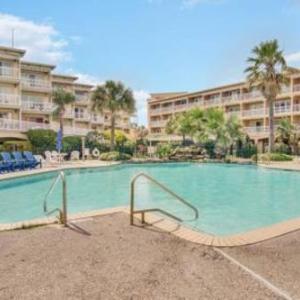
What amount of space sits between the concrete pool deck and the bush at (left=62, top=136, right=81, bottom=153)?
3110 cm

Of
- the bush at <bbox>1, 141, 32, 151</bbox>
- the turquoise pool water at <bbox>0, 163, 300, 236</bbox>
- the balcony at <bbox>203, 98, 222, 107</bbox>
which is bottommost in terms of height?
the turquoise pool water at <bbox>0, 163, 300, 236</bbox>

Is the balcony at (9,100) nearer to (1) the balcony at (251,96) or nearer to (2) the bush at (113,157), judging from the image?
(2) the bush at (113,157)

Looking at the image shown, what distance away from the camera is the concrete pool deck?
12.6ft

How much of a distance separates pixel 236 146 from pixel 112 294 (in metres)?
36.5

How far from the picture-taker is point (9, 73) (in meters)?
38.8

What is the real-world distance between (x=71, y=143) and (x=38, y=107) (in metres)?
8.59

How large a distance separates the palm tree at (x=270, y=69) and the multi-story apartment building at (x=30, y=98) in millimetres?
16407

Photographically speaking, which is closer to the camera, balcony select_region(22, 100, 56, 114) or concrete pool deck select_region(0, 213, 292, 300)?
concrete pool deck select_region(0, 213, 292, 300)

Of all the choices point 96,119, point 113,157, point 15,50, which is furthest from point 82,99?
point 113,157

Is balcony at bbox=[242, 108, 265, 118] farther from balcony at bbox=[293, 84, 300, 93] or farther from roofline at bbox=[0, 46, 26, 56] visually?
roofline at bbox=[0, 46, 26, 56]

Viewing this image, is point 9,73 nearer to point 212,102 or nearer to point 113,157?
point 113,157

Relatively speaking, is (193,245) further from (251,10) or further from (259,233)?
(251,10)

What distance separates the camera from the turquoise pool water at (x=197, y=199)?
9969mm

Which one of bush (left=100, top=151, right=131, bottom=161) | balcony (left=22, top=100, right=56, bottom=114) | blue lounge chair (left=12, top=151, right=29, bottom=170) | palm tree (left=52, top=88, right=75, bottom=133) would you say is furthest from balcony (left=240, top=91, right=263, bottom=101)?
blue lounge chair (left=12, top=151, right=29, bottom=170)
